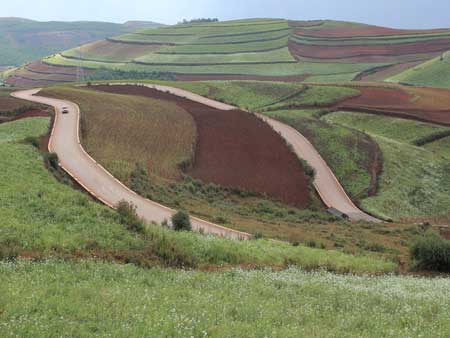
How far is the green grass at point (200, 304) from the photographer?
36.0 ft

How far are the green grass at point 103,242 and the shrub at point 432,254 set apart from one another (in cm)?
187

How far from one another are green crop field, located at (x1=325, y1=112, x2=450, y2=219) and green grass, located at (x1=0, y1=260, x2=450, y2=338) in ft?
108

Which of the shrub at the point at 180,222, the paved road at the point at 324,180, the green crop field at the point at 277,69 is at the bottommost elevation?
the paved road at the point at 324,180

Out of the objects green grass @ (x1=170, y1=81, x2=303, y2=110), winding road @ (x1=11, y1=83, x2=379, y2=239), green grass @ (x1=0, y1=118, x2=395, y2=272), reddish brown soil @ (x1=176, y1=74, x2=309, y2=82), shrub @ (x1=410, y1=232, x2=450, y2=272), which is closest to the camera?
green grass @ (x1=0, y1=118, x2=395, y2=272)

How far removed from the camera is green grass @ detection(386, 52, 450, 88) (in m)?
130

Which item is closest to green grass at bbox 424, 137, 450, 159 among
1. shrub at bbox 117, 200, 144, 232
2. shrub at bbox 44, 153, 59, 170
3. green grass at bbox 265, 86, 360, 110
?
green grass at bbox 265, 86, 360, 110

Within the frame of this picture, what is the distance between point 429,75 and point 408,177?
8966 centimetres

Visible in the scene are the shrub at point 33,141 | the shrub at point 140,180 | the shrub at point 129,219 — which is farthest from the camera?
the shrub at point 33,141

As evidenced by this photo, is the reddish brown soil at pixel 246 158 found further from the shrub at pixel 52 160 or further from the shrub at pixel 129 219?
the shrub at pixel 129 219

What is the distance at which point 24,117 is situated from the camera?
58406mm

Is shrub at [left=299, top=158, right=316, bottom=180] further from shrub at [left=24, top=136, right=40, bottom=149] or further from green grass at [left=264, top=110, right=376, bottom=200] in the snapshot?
shrub at [left=24, top=136, right=40, bottom=149]

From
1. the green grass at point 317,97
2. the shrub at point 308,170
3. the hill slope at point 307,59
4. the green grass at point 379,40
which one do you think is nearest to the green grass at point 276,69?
the hill slope at point 307,59

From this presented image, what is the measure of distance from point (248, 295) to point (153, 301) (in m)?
3.26

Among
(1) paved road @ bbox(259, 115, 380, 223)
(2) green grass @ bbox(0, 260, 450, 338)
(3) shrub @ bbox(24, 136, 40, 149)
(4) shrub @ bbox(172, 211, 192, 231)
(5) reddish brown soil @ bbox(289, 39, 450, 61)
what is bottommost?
(1) paved road @ bbox(259, 115, 380, 223)
